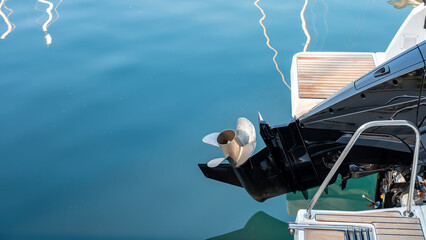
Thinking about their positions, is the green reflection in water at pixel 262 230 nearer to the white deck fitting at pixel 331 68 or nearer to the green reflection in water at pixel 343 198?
the green reflection in water at pixel 343 198

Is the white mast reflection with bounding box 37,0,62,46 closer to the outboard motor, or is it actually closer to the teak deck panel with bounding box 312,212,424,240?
the outboard motor

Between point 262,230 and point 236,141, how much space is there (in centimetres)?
82

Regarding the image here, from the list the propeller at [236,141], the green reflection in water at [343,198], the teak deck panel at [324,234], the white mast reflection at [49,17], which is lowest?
the teak deck panel at [324,234]

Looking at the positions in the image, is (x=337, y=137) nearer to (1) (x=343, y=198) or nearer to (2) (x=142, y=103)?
(1) (x=343, y=198)

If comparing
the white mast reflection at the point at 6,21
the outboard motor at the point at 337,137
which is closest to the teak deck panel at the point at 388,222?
the outboard motor at the point at 337,137

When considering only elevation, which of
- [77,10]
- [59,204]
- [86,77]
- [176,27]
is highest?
[77,10]

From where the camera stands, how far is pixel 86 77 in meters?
4.10

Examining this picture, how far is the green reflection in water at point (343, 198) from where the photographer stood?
2.56m

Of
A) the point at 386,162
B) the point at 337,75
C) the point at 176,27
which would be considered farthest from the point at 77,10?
the point at 386,162

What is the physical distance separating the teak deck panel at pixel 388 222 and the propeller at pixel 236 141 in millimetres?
487

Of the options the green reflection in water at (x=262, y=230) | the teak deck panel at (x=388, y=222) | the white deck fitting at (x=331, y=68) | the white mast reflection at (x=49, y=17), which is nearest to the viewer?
the teak deck panel at (x=388, y=222)

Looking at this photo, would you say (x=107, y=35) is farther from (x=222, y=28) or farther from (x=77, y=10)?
(x=222, y=28)

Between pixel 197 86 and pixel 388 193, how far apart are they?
2.32m

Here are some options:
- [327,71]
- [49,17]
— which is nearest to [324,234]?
[327,71]
